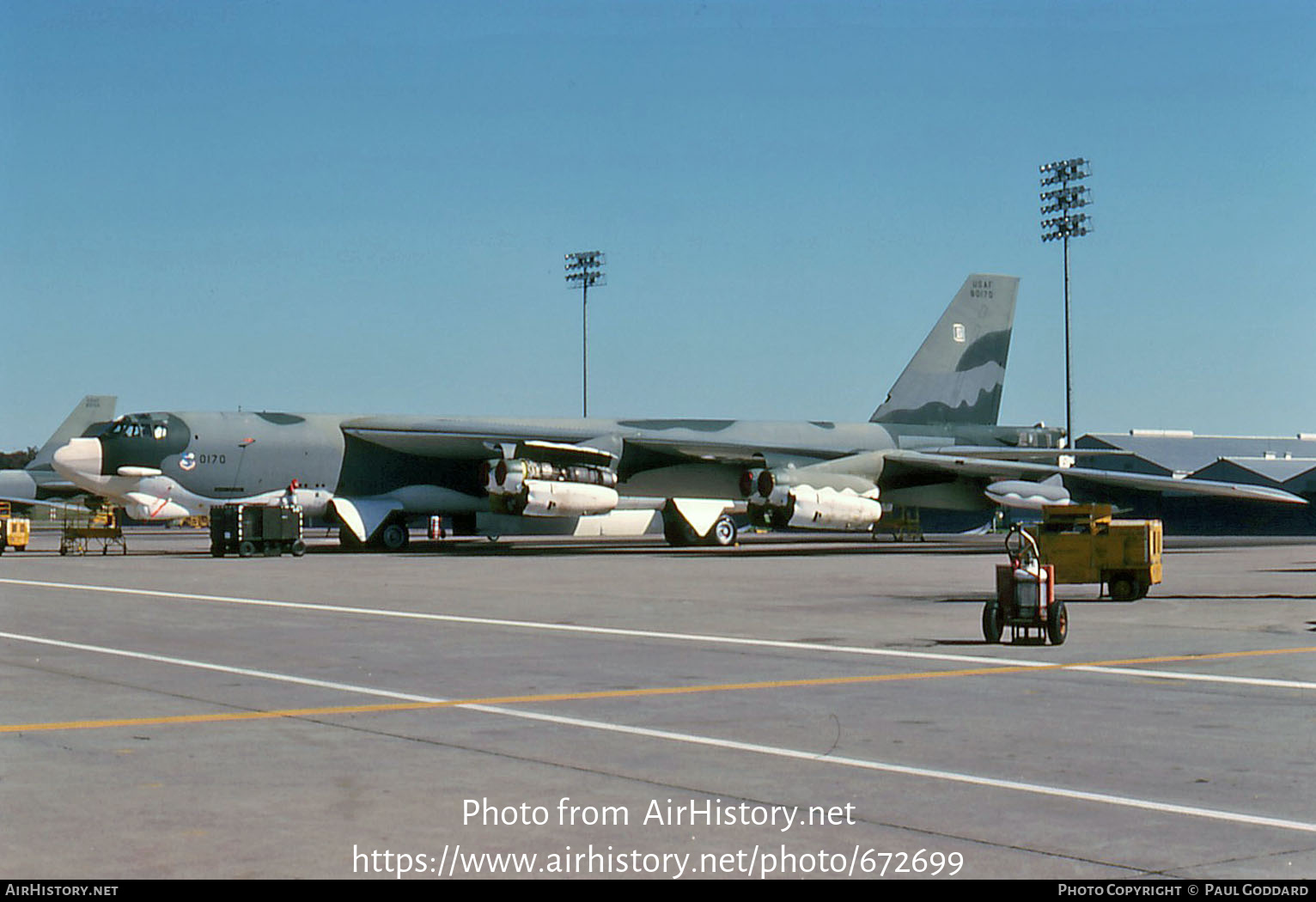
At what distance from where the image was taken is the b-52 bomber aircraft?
121ft

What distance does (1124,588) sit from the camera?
71.4 ft

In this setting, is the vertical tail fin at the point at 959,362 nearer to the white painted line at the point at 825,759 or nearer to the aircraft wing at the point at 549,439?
the aircraft wing at the point at 549,439

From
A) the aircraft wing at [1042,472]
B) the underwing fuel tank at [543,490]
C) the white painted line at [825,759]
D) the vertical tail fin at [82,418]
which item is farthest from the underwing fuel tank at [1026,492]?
the vertical tail fin at [82,418]

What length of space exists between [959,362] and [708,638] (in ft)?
105

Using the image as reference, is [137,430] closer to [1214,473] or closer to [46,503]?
[46,503]

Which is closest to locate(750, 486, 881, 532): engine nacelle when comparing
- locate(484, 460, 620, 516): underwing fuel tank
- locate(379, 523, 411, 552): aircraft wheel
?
locate(484, 460, 620, 516): underwing fuel tank

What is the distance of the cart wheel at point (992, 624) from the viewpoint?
594 inches

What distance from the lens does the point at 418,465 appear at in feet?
130

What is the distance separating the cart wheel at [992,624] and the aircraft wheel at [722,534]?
102 feet

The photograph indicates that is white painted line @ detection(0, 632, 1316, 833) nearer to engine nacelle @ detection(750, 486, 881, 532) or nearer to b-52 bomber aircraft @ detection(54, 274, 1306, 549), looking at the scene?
b-52 bomber aircraft @ detection(54, 274, 1306, 549)

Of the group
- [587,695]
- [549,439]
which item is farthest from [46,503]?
[587,695]

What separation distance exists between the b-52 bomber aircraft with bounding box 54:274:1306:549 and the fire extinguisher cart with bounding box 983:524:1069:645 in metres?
21.4

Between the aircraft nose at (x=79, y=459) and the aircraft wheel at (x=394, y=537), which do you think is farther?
the aircraft wheel at (x=394, y=537)

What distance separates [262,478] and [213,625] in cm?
2156
